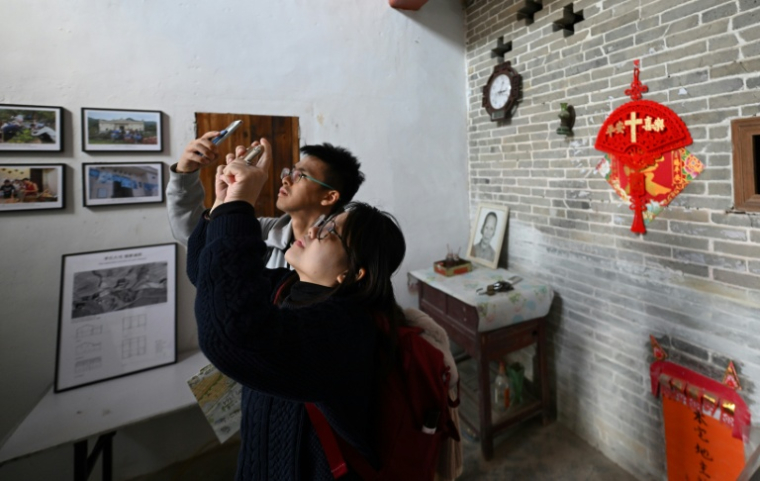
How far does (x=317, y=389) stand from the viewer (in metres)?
0.70

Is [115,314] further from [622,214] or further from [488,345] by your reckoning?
[622,214]

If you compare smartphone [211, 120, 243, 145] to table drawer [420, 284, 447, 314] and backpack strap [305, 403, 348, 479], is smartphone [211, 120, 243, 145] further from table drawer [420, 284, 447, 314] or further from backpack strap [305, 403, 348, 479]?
table drawer [420, 284, 447, 314]

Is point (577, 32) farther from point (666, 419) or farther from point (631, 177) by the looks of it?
point (666, 419)

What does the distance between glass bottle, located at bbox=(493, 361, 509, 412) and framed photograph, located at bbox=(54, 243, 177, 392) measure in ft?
7.06

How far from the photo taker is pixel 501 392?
101 inches

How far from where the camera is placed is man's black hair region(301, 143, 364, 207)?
153 centimetres

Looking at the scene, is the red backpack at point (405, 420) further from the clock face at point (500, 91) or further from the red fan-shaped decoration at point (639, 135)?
the clock face at point (500, 91)

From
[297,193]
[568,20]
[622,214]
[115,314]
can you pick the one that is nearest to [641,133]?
[622,214]

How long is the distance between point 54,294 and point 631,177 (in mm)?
3240

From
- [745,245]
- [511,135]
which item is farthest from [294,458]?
[511,135]

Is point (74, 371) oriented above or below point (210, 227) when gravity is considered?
below

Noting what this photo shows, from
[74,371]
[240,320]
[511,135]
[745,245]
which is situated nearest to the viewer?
[240,320]

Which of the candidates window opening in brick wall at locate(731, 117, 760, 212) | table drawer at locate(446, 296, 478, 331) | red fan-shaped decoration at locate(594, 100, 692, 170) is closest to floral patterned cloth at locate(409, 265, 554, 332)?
table drawer at locate(446, 296, 478, 331)

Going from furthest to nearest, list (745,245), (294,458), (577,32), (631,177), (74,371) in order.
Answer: (577,32) < (631,177) < (74,371) < (745,245) < (294,458)
